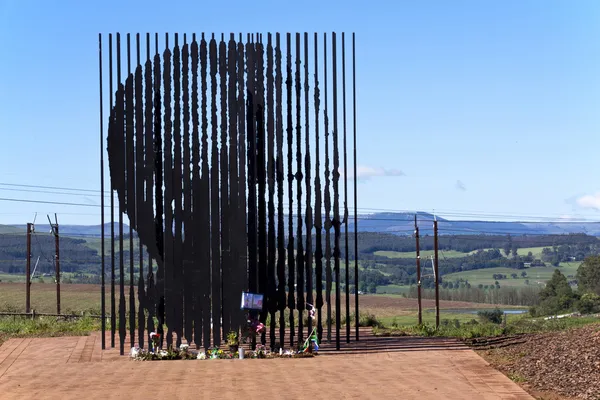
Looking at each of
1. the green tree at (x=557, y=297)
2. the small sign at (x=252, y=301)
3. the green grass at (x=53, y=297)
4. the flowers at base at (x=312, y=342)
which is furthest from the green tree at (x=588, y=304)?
the green grass at (x=53, y=297)

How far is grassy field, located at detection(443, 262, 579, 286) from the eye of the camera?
100 meters

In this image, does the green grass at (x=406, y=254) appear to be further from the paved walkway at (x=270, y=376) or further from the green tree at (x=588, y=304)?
the paved walkway at (x=270, y=376)

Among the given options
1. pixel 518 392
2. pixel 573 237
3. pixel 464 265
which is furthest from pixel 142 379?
pixel 573 237

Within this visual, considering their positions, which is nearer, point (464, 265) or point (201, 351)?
point (201, 351)

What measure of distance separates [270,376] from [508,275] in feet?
326

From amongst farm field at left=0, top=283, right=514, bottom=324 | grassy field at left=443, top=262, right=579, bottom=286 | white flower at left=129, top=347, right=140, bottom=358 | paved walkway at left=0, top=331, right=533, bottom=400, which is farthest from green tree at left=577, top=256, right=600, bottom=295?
grassy field at left=443, top=262, right=579, bottom=286

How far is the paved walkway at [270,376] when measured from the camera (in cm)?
1024

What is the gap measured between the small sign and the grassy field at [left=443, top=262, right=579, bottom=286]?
85.5 m

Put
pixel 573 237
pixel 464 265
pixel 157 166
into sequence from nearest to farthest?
1. pixel 157 166
2. pixel 464 265
3. pixel 573 237

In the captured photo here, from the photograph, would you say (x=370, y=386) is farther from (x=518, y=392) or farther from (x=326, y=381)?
(x=518, y=392)

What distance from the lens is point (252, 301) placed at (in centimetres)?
1333

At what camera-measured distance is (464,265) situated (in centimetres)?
11644

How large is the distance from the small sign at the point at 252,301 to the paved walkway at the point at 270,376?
937 millimetres

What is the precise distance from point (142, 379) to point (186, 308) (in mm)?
2235
